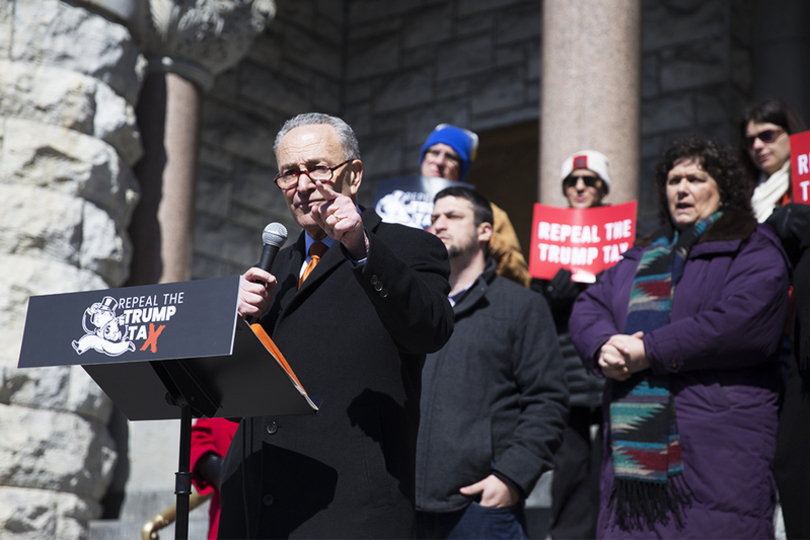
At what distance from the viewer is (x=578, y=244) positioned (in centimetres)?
468

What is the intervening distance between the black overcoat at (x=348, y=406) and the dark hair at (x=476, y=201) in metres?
1.66

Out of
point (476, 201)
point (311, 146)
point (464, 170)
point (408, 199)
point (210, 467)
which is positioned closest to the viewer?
point (311, 146)

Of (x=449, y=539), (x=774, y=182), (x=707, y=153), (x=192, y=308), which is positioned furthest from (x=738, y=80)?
(x=192, y=308)

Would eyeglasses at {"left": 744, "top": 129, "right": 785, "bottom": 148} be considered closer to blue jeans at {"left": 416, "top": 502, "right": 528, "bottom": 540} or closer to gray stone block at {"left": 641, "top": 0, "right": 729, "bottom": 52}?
blue jeans at {"left": 416, "top": 502, "right": 528, "bottom": 540}

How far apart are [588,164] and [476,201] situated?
2.83 ft

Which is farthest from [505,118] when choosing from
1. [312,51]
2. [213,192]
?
[213,192]

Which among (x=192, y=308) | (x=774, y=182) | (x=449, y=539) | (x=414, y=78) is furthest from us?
(x=414, y=78)

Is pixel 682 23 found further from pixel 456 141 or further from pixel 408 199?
pixel 408 199

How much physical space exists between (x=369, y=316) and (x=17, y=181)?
9.89 ft

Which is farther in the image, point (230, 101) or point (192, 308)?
point (230, 101)

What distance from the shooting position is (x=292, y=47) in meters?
9.92

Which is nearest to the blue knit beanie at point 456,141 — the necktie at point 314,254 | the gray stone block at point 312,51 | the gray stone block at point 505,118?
the necktie at point 314,254

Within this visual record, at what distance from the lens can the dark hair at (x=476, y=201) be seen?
4297 millimetres

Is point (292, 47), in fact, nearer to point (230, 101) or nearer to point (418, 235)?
point (230, 101)
